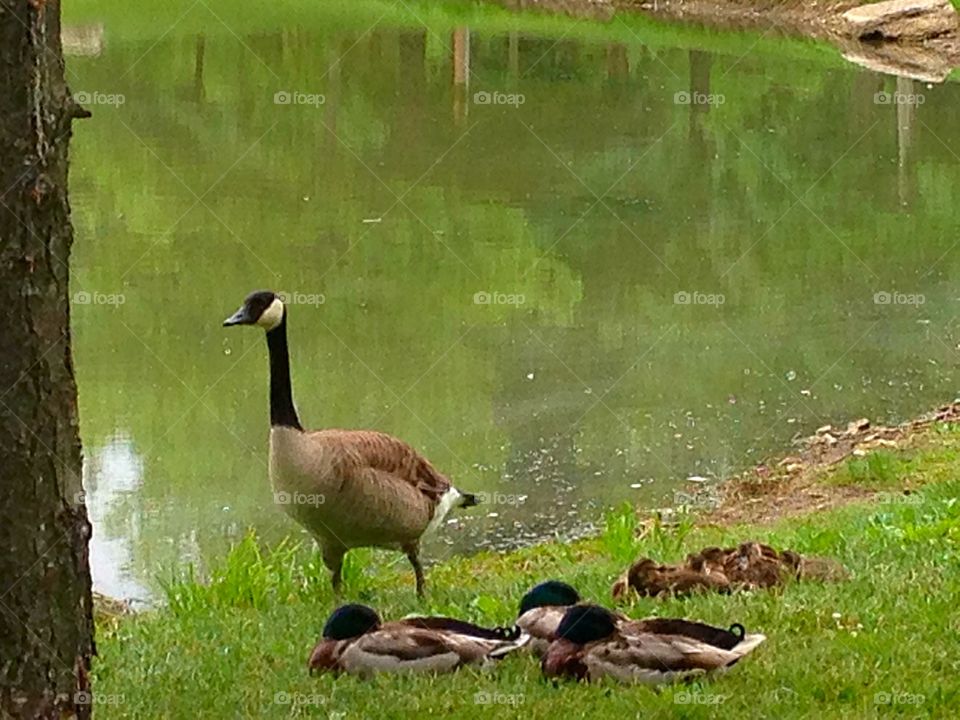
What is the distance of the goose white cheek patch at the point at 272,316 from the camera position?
9.20 metres

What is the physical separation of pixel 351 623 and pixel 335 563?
2.47 metres

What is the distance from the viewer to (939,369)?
16859mm

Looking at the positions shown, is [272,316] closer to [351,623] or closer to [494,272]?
[351,623]

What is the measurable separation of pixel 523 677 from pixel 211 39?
1293 inches

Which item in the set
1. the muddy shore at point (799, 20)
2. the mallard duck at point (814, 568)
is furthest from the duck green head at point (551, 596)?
the muddy shore at point (799, 20)

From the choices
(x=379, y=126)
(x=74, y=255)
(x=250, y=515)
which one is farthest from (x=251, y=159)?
(x=250, y=515)

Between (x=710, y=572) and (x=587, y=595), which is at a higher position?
(x=710, y=572)

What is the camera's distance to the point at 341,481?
8539mm

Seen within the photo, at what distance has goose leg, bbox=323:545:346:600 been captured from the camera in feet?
29.4

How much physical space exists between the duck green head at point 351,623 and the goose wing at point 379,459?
1.94 metres

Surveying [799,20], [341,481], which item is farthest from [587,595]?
[799,20]

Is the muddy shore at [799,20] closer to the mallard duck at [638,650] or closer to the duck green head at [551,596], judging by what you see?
the duck green head at [551,596]

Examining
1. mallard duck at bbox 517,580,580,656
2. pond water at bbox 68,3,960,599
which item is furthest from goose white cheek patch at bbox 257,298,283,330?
mallard duck at bbox 517,580,580,656

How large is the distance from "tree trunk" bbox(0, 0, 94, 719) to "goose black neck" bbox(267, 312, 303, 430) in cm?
367
